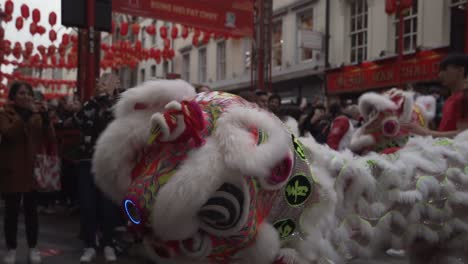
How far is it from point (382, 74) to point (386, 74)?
0.42 ft

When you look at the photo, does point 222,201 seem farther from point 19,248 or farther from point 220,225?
point 19,248

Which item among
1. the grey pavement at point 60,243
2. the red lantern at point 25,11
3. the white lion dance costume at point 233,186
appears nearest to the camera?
the white lion dance costume at point 233,186

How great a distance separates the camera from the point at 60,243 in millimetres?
5422

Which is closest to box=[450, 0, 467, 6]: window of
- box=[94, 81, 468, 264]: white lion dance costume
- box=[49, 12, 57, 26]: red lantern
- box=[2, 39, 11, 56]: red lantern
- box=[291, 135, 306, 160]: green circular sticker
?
box=[94, 81, 468, 264]: white lion dance costume

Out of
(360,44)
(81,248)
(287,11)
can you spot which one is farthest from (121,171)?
(287,11)

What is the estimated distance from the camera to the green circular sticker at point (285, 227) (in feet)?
6.15

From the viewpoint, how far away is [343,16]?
13.8m

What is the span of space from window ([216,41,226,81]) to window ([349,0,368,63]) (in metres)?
7.03

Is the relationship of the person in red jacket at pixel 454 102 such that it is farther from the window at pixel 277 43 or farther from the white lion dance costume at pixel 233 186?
the window at pixel 277 43

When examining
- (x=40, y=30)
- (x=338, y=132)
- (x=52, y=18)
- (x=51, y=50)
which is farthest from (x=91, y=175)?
(x=51, y=50)

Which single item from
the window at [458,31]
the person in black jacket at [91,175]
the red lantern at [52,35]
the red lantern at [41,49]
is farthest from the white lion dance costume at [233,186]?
the red lantern at [41,49]

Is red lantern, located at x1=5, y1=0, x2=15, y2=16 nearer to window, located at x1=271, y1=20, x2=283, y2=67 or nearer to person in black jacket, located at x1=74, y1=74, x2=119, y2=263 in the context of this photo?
window, located at x1=271, y1=20, x2=283, y2=67

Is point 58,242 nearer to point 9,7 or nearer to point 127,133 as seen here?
point 127,133

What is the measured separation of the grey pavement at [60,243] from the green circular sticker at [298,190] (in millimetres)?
1817
